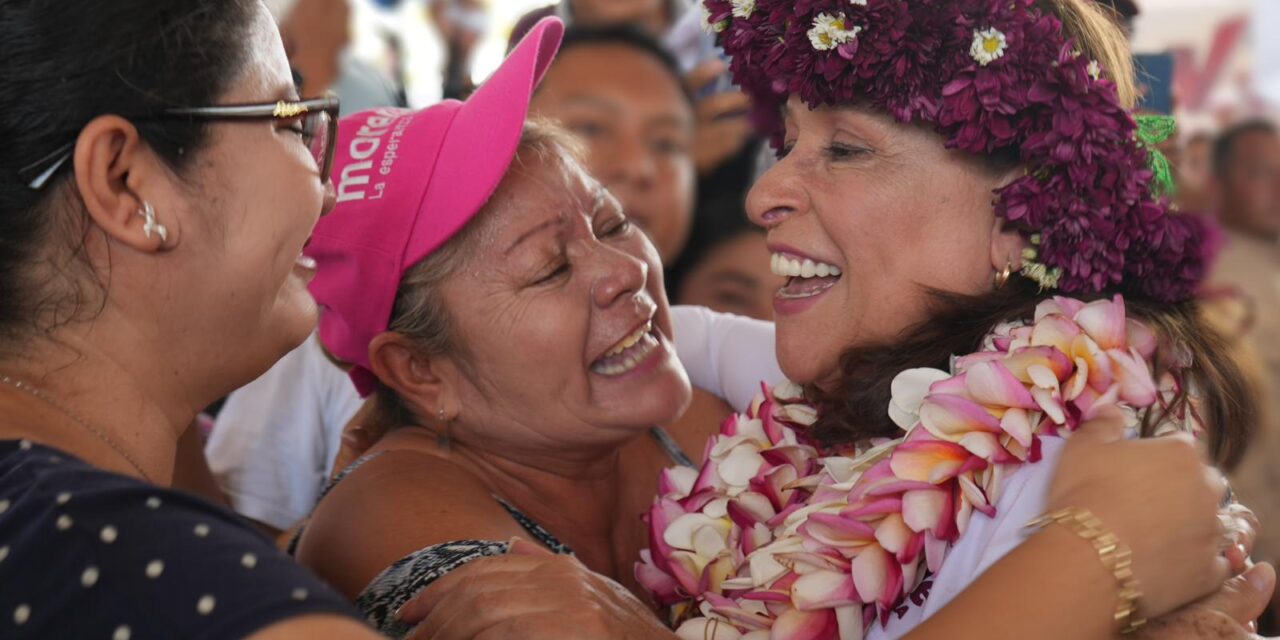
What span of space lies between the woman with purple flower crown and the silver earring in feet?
3.75

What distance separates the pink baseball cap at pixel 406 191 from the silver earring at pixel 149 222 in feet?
2.71

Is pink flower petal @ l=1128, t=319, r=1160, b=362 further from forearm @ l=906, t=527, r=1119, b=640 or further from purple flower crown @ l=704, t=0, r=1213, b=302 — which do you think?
forearm @ l=906, t=527, r=1119, b=640

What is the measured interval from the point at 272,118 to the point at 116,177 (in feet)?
0.81

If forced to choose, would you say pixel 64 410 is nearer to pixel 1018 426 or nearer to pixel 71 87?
pixel 71 87

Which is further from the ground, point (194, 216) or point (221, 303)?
point (194, 216)

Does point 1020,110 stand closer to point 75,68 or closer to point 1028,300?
point 1028,300

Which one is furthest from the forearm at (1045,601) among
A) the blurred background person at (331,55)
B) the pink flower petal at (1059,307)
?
the blurred background person at (331,55)

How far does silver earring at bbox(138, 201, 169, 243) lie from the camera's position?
1779 mm

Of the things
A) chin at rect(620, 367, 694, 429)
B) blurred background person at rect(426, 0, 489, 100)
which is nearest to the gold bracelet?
chin at rect(620, 367, 694, 429)

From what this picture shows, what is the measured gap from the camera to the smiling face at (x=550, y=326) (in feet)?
8.66

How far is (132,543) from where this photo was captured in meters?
1.49

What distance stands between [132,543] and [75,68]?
26.2 inches

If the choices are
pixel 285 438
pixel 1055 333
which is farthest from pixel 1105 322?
pixel 285 438

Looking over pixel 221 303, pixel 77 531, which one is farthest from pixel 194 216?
pixel 77 531
